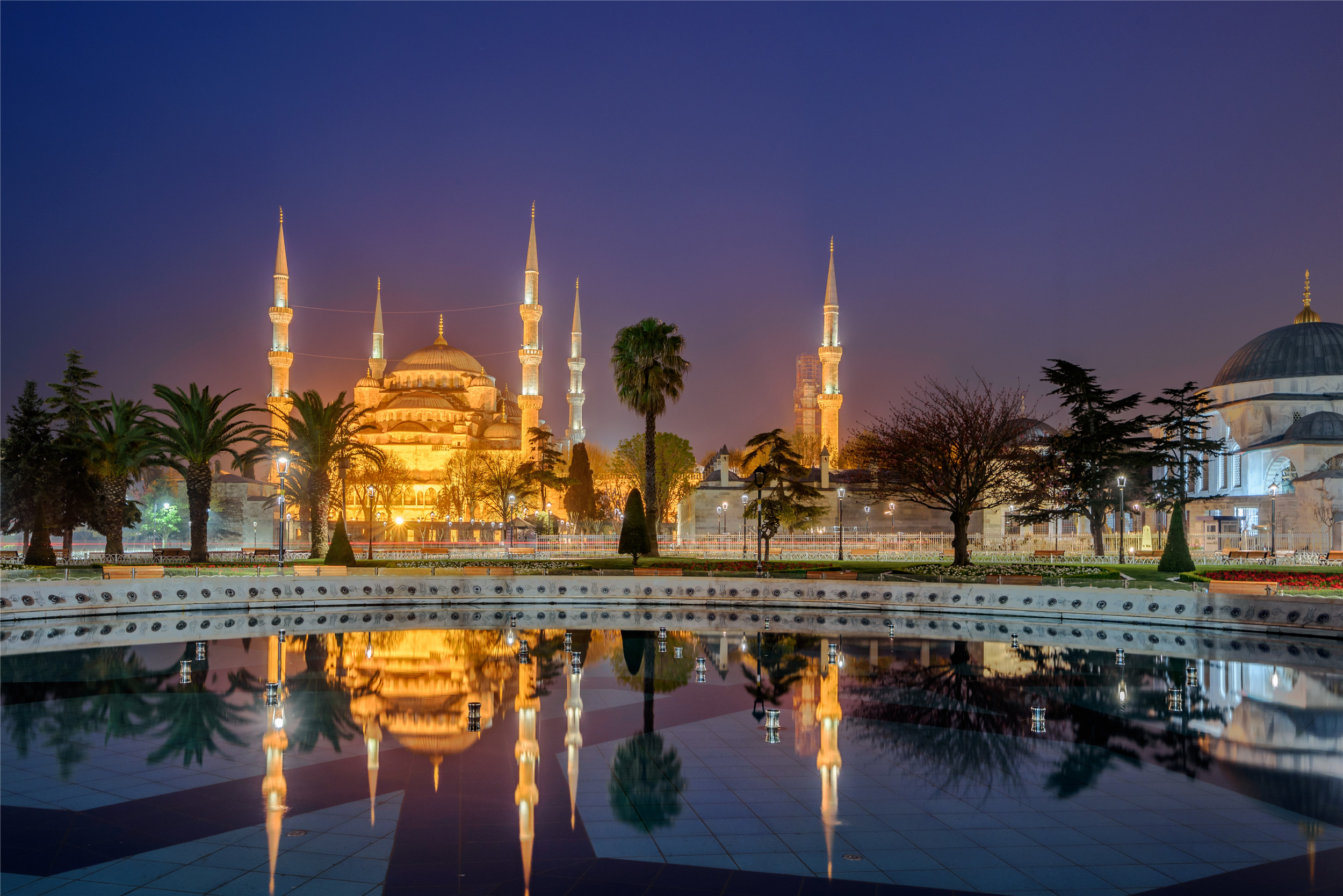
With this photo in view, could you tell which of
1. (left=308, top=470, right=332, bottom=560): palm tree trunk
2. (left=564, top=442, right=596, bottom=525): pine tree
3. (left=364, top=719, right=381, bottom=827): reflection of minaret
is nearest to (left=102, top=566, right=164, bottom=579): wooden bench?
(left=308, top=470, right=332, bottom=560): palm tree trunk

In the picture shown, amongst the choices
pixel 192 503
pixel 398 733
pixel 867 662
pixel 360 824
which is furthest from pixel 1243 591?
pixel 192 503

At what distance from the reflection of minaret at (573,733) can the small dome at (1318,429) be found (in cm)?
4700

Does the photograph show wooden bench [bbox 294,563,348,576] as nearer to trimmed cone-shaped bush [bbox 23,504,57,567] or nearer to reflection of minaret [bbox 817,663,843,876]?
trimmed cone-shaped bush [bbox 23,504,57,567]

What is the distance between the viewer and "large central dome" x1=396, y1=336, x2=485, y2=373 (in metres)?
98.0

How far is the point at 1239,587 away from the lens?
22.4 meters

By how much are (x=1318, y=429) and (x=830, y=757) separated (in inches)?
1945

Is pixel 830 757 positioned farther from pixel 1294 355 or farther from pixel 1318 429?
pixel 1294 355

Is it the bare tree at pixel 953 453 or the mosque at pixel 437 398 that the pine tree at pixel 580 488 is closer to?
the mosque at pixel 437 398

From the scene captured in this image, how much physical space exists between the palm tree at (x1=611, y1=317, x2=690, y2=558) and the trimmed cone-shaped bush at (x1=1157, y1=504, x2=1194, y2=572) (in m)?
16.9

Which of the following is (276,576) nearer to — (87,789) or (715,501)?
(87,789)

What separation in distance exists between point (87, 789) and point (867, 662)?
37.0 ft

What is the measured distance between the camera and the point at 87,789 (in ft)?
27.3

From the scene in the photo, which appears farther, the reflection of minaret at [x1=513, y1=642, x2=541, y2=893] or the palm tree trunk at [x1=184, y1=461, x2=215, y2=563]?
the palm tree trunk at [x1=184, y1=461, x2=215, y2=563]

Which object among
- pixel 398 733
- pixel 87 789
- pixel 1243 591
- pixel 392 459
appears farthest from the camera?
pixel 392 459
